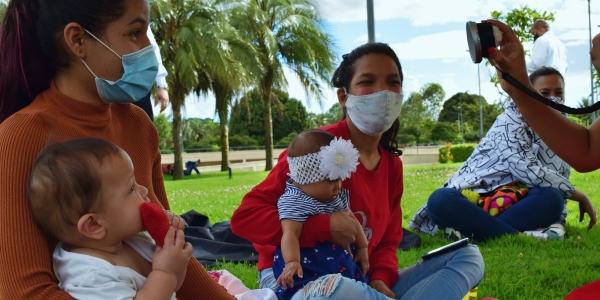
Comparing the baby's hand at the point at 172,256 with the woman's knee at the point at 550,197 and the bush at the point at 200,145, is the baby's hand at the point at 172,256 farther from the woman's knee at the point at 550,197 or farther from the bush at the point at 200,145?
the bush at the point at 200,145

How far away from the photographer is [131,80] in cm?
182

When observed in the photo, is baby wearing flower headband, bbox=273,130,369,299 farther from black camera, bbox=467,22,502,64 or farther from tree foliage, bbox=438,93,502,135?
tree foliage, bbox=438,93,502,135

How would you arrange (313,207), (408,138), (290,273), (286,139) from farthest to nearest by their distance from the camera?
1. (408,138)
2. (286,139)
3. (313,207)
4. (290,273)

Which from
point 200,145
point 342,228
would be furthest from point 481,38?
point 200,145

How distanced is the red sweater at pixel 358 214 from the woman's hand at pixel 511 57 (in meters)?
0.86

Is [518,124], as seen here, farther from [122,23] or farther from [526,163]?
[122,23]

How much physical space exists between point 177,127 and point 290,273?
57.7 feet

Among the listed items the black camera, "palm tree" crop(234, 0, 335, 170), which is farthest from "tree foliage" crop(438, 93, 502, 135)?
the black camera

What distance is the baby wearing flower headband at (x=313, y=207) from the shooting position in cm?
228

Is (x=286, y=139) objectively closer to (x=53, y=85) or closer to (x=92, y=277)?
(x=53, y=85)

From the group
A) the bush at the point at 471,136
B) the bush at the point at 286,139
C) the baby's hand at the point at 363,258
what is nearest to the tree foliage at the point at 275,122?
the bush at the point at 286,139

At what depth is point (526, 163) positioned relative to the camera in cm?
462

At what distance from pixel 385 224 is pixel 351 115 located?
1.89 ft

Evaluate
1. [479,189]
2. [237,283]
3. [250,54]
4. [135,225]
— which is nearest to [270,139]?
[250,54]
